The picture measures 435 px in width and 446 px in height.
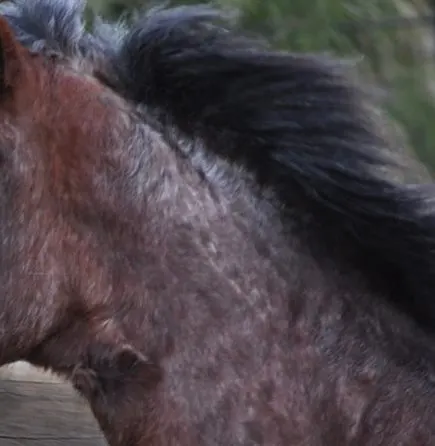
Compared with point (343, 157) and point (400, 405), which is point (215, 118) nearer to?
point (343, 157)

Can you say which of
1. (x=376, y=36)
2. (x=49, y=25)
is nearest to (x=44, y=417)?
(x=49, y=25)

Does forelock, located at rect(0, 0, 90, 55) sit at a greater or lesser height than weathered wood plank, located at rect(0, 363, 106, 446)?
greater

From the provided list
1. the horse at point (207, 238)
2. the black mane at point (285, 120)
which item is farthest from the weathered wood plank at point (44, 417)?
the black mane at point (285, 120)

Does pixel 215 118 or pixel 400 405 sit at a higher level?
pixel 215 118

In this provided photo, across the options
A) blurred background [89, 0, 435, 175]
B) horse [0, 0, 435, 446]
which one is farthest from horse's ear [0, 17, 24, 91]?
blurred background [89, 0, 435, 175]

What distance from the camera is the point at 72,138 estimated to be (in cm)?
143

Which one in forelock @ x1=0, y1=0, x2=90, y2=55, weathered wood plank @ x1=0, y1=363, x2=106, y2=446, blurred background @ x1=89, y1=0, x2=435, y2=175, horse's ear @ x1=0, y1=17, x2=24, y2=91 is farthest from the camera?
blurred background @ x1=89, y1=0, x2=435, y2=175

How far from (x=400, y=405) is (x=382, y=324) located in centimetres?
10

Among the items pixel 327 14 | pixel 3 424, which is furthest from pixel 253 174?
pixel 327 14

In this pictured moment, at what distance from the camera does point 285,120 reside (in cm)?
150

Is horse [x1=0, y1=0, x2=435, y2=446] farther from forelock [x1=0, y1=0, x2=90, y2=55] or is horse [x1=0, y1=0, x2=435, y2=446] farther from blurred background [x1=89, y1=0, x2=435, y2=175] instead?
blurred background [x1=89, y1=0, x2=435, y2=175]

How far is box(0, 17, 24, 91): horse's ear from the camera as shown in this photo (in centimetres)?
138

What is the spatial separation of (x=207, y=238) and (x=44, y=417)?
1.69 feet

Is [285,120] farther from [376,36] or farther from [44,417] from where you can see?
[376,36]
